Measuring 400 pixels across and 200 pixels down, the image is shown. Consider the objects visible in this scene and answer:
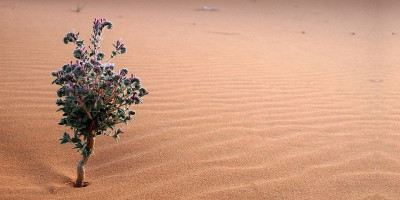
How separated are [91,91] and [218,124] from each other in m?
1.49

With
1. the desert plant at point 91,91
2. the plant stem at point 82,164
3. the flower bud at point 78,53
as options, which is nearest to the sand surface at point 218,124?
the plant stem at point 82,164

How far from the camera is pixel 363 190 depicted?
2492 mm

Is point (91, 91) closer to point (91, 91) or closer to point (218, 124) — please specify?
point (91, 91)

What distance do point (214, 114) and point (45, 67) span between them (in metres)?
2.47

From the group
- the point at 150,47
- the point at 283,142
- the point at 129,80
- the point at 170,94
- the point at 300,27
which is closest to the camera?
the point at 129,80

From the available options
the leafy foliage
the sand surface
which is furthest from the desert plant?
the sand surface

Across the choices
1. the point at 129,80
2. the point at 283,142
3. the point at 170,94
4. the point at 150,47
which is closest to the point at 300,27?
the point at 150,47

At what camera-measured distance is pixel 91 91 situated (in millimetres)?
2244

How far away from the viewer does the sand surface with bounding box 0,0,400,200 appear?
2.51 meters

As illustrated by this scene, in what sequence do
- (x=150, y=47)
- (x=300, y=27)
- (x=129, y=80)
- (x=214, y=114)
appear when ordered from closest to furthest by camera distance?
(x=129, y=80), (x=214, y=114), (x=150, y=47), (x=300, y=27)

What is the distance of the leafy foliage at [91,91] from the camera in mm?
2135

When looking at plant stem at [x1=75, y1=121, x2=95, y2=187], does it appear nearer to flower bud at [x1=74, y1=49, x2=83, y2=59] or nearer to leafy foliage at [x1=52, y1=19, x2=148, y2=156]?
leafy foliage at [x1=52, y1=19, x2=148, y2=156]

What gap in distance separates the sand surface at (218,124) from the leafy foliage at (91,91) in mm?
412

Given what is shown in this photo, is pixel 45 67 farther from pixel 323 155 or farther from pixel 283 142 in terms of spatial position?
pixel 323 155
